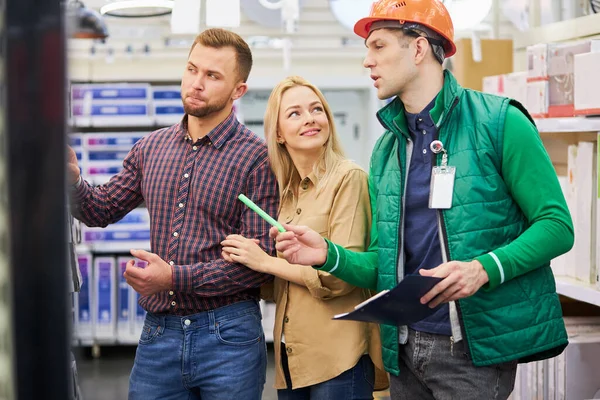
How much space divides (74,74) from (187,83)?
1.36 m

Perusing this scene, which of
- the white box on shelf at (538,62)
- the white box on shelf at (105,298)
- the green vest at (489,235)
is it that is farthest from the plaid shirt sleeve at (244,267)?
the white box on shelf at (105,298)

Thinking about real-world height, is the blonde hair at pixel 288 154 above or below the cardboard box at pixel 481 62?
below

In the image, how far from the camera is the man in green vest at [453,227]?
1.75 m

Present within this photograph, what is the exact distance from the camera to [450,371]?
1.85 m

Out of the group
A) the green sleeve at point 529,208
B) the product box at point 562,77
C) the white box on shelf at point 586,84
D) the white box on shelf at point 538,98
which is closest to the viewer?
the green sleeve at point 529,208

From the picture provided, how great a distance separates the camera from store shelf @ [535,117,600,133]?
2.52 metres

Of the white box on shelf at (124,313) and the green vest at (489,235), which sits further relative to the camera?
the white box on shelf at (124,313)

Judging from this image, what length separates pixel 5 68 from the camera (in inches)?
26.6

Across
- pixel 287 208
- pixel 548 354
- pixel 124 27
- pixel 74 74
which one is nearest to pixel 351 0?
pixel 124 27

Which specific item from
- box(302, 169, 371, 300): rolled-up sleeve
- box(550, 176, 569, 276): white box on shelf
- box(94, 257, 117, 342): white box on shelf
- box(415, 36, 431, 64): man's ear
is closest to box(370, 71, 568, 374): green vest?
box(415, 36, 431, 64): man's ear

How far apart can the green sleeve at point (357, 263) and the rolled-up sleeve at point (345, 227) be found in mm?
46

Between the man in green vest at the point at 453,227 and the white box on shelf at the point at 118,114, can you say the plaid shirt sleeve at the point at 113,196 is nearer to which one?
the man in green vest at the point at 453,227

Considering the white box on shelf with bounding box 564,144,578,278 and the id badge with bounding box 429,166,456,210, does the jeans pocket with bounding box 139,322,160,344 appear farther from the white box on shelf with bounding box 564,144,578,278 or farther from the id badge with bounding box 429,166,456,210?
the white box on shelf with bounding box 564,144,578,278

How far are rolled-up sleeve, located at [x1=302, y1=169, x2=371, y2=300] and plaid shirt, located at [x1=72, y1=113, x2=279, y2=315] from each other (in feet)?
0.49
